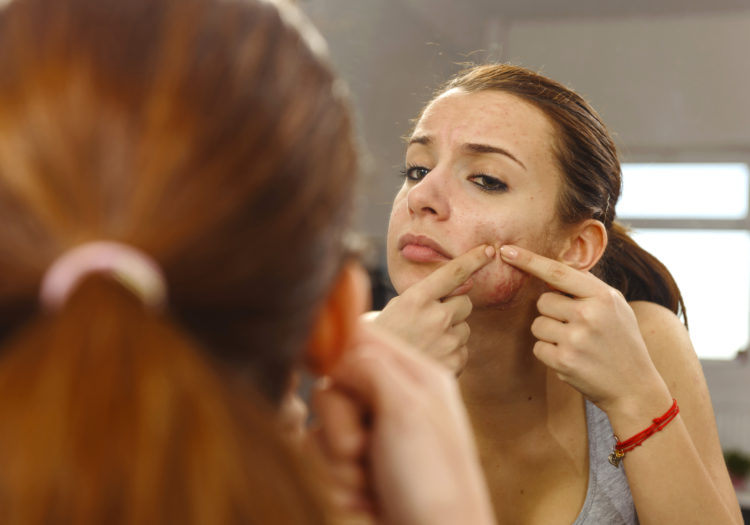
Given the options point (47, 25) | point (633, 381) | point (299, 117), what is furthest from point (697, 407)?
point (47, 25)

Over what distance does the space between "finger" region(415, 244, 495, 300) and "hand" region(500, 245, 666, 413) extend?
79 mm

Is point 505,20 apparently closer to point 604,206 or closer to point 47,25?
point 604,206

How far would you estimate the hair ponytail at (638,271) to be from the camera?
1.47 m

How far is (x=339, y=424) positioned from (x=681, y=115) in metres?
5.01

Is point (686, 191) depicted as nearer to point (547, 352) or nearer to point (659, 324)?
point (659, 324)

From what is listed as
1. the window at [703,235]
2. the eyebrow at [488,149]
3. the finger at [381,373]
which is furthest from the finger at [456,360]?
the window at [703,235]

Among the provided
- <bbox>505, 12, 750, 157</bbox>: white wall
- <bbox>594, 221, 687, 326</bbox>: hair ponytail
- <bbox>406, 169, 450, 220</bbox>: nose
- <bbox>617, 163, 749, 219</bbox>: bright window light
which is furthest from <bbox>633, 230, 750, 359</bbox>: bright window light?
<bbox>406, 169, 450, 220</bbox>: nose

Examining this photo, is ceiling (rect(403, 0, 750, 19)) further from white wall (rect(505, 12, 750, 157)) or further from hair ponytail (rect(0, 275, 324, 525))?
hair ponytail (rect(0, 275, 324, 525))

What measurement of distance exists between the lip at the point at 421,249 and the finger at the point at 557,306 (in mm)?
174

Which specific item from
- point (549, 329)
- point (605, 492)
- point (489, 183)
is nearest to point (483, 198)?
point (489, 183)

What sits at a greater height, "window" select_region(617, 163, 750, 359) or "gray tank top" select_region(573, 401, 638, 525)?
"window" select_region(617, 163, 750, 359)

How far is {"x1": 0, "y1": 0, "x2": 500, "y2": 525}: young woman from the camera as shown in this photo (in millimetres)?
364

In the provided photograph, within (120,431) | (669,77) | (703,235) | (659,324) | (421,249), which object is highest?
(669,77)

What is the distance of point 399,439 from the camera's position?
522mm
